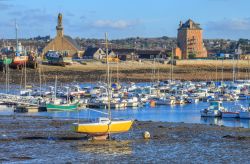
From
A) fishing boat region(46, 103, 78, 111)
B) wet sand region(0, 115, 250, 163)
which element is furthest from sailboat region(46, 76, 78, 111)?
wet sand region(0, 115, 250, 163)

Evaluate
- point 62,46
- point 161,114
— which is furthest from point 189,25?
point 161,114

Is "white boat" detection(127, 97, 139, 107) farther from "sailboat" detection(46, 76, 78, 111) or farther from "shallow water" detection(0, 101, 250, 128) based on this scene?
"sailboat" detection(46, 76, 78, 111)

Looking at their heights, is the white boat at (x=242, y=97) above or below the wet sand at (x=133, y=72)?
below

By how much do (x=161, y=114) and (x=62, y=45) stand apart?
89.9 m

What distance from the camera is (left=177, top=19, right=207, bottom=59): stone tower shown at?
168375 millimetres

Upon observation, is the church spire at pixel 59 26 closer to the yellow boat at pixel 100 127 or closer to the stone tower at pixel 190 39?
the stone tower at pixel 190 39

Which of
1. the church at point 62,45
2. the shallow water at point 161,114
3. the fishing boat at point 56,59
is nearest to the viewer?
the shallow water at point 161,114

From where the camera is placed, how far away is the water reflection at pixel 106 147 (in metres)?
32.1

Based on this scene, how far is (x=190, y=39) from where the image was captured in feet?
552

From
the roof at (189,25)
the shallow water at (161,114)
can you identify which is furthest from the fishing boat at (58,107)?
the roof at (189,25)

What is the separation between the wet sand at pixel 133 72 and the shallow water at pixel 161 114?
2559 centimetres

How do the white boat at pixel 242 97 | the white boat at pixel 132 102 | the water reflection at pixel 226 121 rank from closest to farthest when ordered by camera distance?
the water reflection at pixel 226 121 < the white boat at pixel 132 102 < the white boat at pixel 242 97

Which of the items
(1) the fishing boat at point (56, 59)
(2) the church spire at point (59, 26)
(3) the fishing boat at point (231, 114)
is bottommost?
(3) the fishing boat at point (231, 114)

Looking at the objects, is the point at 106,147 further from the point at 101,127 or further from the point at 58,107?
the point at 58,107
